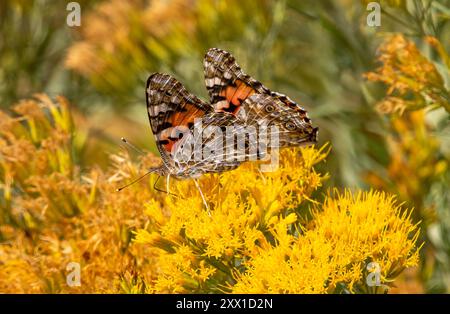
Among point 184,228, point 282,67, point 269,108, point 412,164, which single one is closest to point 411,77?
point 269,108

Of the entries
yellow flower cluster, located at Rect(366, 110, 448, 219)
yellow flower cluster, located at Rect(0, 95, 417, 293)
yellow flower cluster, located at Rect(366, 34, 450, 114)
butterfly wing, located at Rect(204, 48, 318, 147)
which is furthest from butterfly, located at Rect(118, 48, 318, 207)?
yellow flower cluster, located at Rect(366, 110, 448, 219)

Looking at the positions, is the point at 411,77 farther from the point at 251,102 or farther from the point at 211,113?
the point at 211,113

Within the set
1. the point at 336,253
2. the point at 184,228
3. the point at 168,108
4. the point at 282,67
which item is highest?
the point at 282,67

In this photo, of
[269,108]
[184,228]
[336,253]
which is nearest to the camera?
[336,253]

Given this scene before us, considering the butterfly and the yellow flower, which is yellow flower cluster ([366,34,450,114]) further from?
the yellow flower

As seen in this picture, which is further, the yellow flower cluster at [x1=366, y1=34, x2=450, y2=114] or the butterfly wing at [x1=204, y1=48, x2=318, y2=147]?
the yellow flower cluster at [x1=366, y1=34, x2=450, y2=114]

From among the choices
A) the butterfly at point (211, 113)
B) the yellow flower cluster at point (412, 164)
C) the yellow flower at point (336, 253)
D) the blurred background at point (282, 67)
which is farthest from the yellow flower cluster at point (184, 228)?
the yellow flower cluster at point (412, 164)

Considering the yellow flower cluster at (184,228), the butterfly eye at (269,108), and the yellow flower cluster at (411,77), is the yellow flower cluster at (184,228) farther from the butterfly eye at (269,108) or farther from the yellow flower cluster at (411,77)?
the yellow flower cluster at (411,77)
